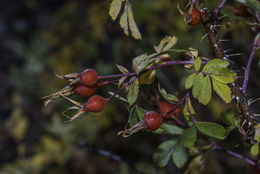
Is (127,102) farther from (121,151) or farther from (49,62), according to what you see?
(49,62)

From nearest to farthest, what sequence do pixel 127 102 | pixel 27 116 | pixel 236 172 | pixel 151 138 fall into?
1. pixel 127 102
2. pixel 236 172
3. pixel 151 138
4. pixel 27 116

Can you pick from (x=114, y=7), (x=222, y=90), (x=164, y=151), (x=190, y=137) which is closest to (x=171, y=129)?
(x=164, y=151)

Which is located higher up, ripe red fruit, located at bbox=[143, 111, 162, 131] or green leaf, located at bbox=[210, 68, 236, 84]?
green leaf, located at bbox=[210, 68, 236, 84]

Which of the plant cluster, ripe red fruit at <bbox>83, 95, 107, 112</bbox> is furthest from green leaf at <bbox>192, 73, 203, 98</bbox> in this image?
ripe red fruit at <bbox>83, 95, 107, 112</bbox>

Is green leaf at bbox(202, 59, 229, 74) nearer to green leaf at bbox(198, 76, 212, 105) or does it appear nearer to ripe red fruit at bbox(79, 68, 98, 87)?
green leaf at bbox(198, 76, 212, 105)

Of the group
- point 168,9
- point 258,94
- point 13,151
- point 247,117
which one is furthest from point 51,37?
point 247,117

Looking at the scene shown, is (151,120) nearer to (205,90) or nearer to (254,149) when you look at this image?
(205,90)
